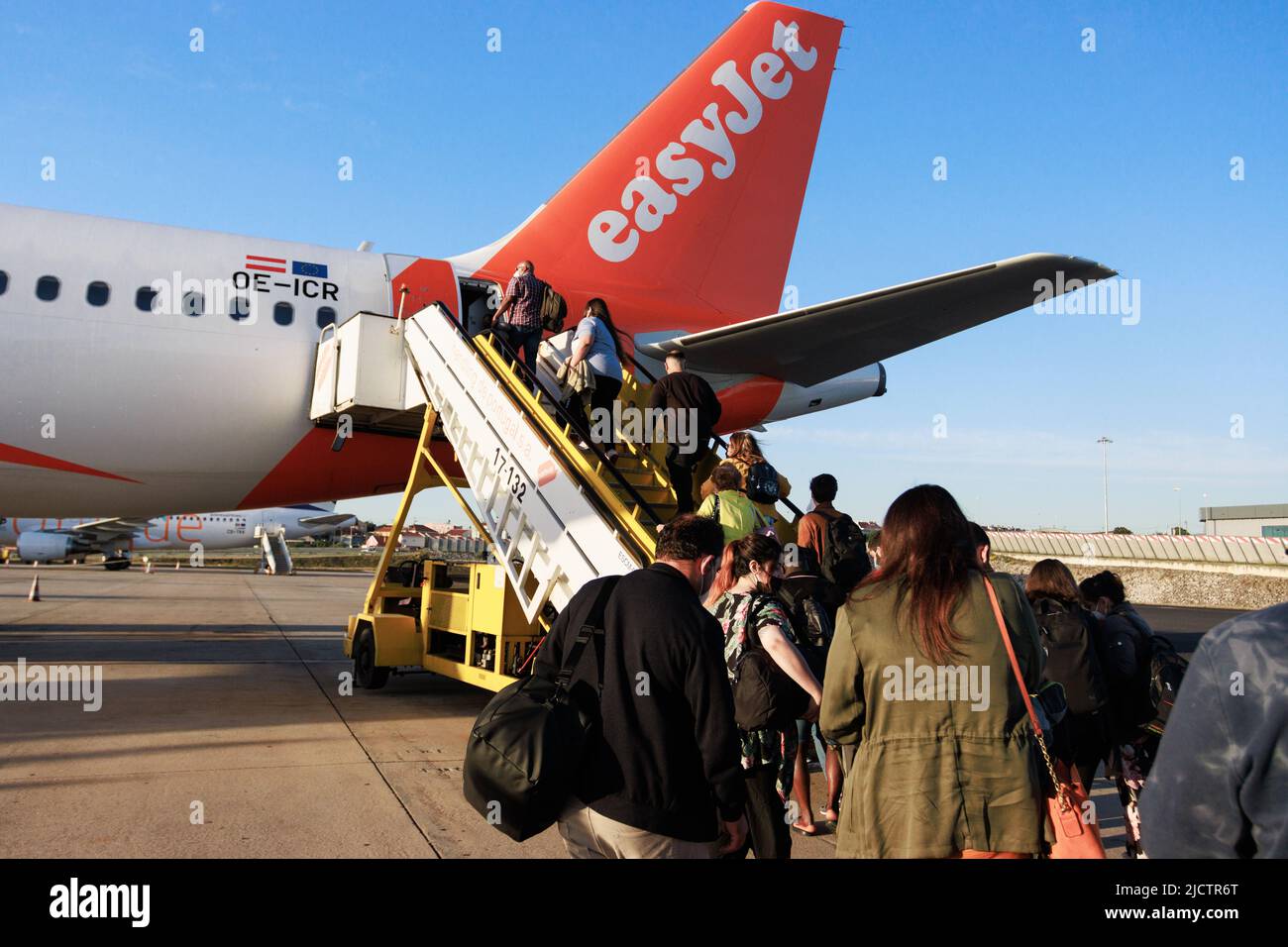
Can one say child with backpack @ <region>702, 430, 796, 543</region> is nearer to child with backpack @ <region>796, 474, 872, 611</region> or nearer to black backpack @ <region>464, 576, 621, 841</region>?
child with backpack @ <region>796, 474, 872, 611</region>

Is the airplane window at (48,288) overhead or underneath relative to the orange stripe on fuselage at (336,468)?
overhead

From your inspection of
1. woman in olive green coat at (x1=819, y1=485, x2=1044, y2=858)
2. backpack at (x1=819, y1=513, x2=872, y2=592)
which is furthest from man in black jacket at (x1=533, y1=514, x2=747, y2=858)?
backpack at (x1=819, y1=513, x2=872, y2=592)

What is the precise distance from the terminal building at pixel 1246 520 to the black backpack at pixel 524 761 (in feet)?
239

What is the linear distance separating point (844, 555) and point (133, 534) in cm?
4912

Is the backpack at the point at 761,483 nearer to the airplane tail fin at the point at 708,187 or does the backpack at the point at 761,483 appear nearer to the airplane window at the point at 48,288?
the airplane tail fin at the point at 708,187

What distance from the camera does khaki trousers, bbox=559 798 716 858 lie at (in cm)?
310

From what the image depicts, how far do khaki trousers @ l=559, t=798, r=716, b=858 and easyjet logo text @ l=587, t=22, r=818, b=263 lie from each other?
11342 mm

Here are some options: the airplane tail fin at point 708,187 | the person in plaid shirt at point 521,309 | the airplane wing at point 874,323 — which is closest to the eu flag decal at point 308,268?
the airplane tail fin at point 708,187

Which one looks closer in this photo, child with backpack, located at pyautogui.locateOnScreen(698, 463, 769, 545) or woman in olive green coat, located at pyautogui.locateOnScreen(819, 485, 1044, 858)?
woman in olive green coat, located at pyautogui.locateOnScreen(819, 485, 1044, 858)

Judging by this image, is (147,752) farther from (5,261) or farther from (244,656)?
(244,656)

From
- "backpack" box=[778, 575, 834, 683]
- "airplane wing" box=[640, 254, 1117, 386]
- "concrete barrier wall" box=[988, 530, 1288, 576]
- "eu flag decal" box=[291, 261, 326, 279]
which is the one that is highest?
"eu flag decal" box=[291, 261, 326, 279]

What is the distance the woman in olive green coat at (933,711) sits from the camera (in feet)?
8.83

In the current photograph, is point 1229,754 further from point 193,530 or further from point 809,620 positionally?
point 193,530
